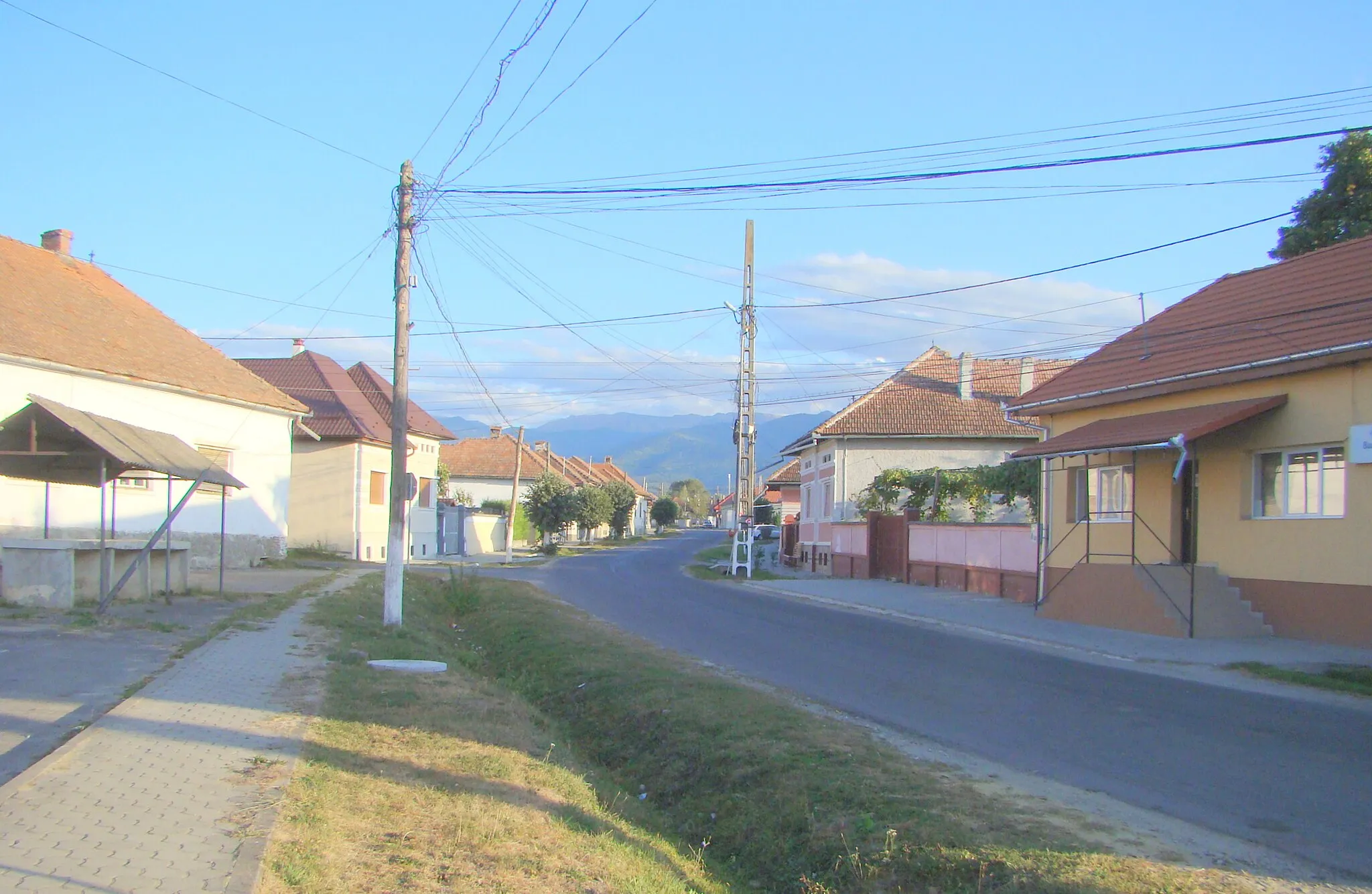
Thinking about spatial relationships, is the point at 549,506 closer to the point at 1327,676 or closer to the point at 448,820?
the point at 1327,676

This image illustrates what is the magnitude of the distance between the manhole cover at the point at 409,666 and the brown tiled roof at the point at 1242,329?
12.5 m

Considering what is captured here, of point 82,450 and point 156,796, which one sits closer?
point 156,796

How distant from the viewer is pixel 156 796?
6059 mm

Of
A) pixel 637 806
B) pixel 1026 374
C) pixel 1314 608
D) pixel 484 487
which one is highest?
pixel 1026 374

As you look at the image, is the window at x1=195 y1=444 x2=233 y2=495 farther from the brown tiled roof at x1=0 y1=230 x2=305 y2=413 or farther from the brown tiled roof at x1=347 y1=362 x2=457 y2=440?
the brown tiled roof at x1=347 y1=362 x2=457 y2=440

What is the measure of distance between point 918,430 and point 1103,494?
638 inches

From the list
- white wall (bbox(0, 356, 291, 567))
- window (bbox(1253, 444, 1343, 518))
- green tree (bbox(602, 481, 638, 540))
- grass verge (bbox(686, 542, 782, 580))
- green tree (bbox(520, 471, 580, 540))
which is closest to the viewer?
window (bbox(1253, 444, 1343, 518))

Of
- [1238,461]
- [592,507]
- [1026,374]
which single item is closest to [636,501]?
[592,507]

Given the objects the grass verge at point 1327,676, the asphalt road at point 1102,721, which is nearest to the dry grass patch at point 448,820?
the asphalt road at point 1102,721

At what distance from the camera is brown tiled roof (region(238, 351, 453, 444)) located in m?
35.9

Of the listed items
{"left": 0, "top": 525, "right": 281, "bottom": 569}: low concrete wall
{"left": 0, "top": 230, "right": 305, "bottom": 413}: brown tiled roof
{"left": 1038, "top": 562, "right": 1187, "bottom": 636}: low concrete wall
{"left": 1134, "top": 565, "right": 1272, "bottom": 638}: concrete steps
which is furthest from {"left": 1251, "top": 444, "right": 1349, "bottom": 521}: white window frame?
{"left": 0, "top": 230, "right": 305, "bottom": 413}: brown tiled roof

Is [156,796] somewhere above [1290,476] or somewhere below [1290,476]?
below

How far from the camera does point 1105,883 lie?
16.8ft

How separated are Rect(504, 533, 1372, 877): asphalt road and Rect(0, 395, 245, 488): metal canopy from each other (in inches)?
291
